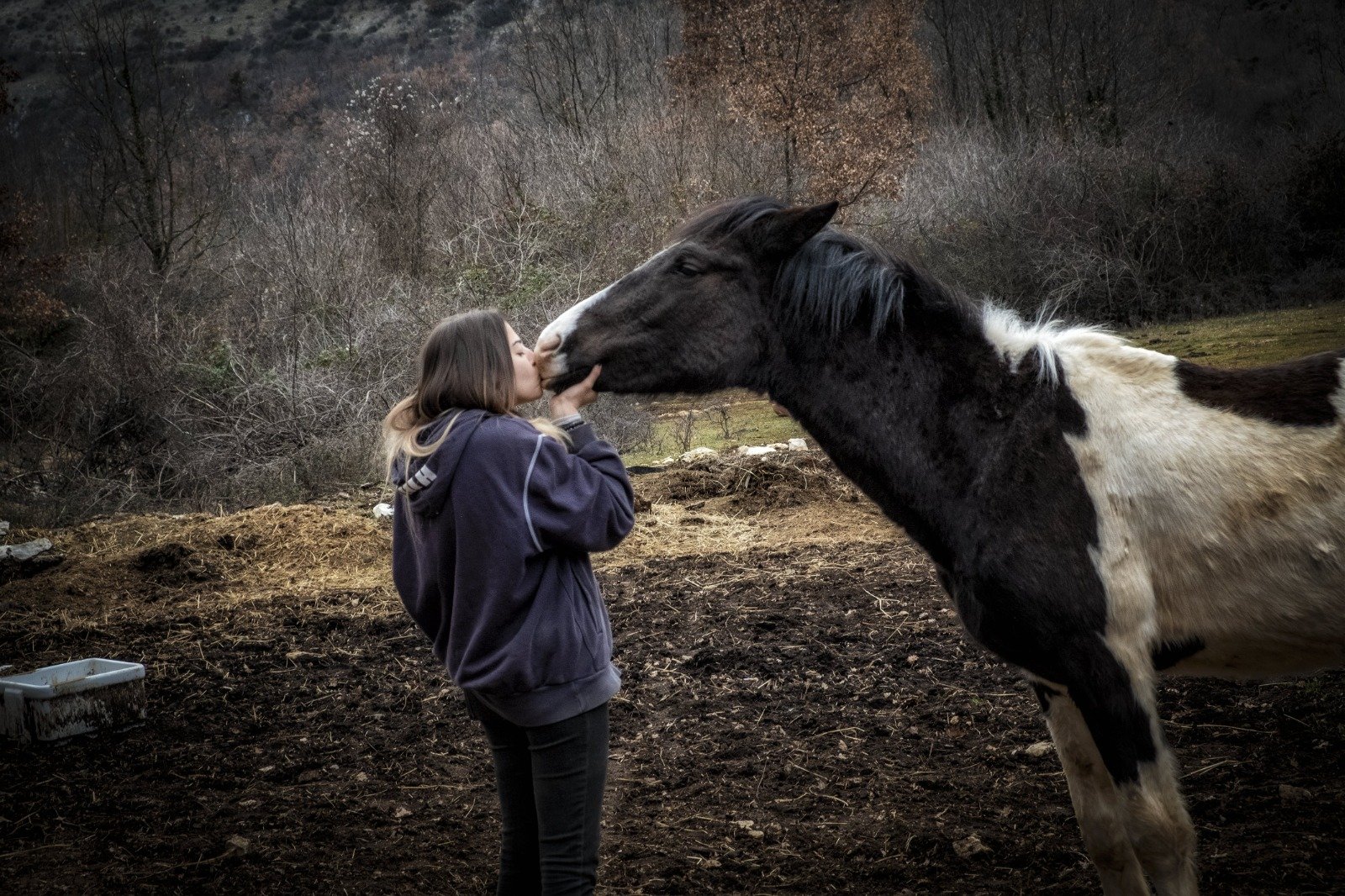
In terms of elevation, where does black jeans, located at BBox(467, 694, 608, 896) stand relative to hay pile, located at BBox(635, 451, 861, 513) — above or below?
above

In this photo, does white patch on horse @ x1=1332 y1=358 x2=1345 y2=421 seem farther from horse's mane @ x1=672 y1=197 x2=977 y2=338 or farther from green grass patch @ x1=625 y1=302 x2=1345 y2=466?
green grass patch @ x1=625 y1=302 x2=1345 y2=466

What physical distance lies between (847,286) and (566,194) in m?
14.3

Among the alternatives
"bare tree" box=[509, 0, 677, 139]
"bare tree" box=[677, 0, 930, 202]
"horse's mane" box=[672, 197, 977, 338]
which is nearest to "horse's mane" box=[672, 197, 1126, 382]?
"horse's mane" box=[672, 197, 977, 338]

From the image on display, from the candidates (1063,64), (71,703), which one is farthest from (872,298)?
(1063,64)

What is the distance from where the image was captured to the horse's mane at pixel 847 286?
9.56 ft

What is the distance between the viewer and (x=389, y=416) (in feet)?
7.97

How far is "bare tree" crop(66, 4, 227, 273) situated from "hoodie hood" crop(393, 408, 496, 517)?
16752mm

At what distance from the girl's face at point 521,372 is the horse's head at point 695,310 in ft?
1.23

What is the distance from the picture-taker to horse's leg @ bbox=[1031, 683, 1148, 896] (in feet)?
9.34

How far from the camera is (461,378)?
2.35 metres

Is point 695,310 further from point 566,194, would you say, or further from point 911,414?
point 566,194

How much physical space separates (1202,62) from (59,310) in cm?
2403

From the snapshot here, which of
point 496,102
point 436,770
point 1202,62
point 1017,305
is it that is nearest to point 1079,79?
point 1202,62

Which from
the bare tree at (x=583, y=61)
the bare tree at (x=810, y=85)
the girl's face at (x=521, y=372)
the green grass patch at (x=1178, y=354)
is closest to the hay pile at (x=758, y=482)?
the green grass patch at (x=1178, y=354)
